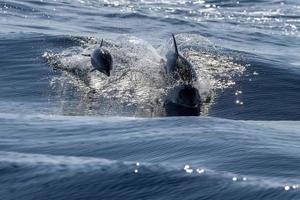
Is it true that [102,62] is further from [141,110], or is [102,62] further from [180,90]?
[141,110]

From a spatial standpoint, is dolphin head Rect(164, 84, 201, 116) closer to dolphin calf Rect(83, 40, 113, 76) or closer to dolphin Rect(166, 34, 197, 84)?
dolphin Rect(166, 34, 197, 84)

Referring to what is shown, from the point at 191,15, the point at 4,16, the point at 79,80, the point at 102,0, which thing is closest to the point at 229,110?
the point at 79,80

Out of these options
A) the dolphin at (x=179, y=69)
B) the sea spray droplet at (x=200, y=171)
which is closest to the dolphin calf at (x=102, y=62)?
the dolphin at (x=179, y=69)

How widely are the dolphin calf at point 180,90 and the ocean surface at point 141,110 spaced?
0.27 meters

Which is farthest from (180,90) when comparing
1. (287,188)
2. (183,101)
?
(287,188)

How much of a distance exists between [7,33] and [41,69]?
19.2ft

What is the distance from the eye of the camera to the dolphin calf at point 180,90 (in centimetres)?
1962

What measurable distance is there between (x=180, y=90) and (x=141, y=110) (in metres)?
1.33

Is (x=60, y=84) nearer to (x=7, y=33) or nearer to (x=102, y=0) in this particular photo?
(x=7, y=33)

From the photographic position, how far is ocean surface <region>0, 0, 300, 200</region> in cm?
1123

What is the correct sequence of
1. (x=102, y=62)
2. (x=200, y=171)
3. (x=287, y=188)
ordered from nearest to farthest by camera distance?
(x=287, y=188), (x=200, y=171), (x=102, y=62)

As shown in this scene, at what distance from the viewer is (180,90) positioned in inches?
805

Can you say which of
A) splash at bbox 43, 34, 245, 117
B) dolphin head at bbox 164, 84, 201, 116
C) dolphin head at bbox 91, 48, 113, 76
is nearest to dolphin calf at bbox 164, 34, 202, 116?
dolphin head at bbox 164, 84, 201, 116

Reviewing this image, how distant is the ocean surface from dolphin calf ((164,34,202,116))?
27 centimetres
